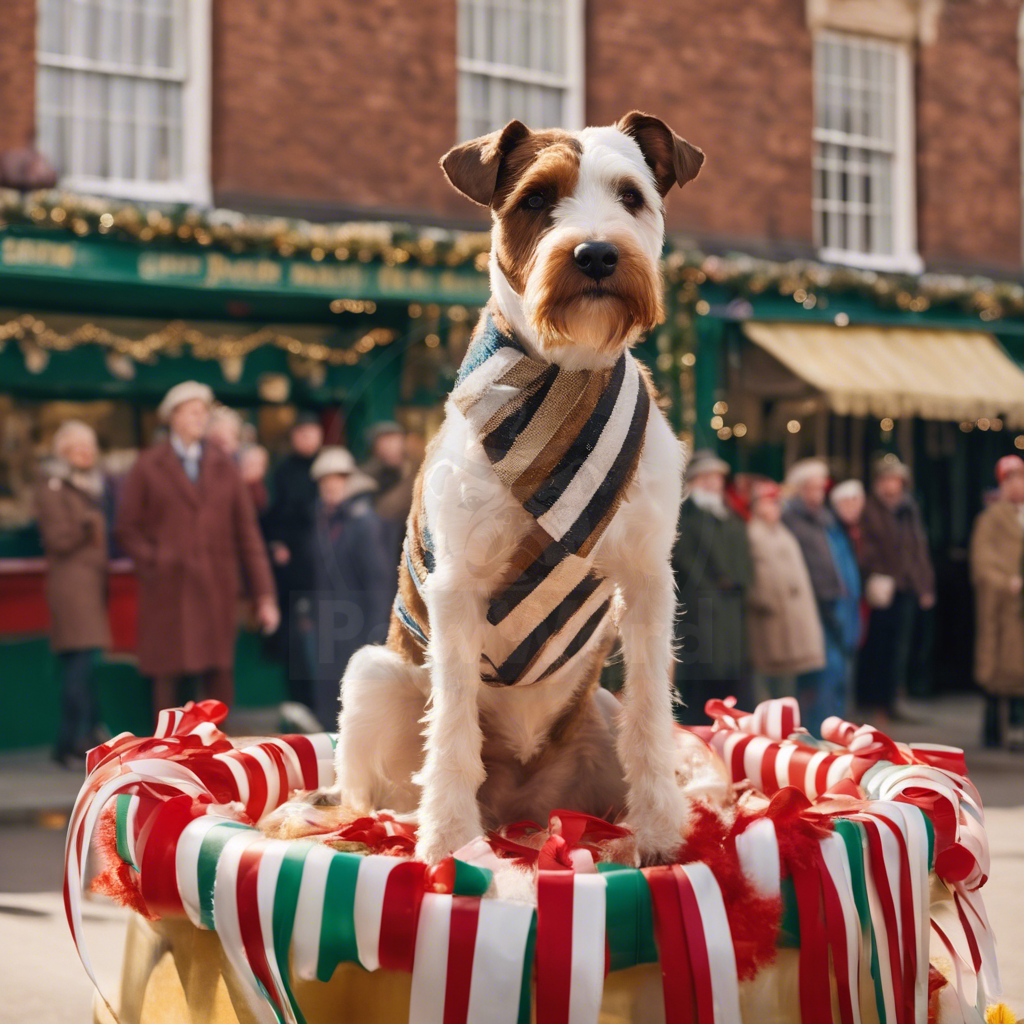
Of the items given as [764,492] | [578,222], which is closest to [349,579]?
[764,492]

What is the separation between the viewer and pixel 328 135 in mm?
9781

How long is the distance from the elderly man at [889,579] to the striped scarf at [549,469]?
7.30 metres

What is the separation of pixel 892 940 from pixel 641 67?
32.2ft

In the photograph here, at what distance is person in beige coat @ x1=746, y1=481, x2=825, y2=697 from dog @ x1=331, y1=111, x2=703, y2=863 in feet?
18.4

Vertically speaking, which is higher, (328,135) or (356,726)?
(328,135)

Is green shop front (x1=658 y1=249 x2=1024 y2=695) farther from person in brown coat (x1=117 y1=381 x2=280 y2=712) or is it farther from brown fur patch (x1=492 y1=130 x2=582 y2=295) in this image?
brown fur patch (x1=492 y1=130 x2=582 y2=295)

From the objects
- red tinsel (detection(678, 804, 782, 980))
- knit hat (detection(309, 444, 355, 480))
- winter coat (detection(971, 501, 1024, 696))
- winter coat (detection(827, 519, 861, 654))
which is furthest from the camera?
winter coat (detection(971, 501, 1024, 696))

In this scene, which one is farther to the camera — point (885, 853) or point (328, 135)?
point (328, 135)

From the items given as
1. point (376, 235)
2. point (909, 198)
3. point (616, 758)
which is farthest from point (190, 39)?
point (616, 758)

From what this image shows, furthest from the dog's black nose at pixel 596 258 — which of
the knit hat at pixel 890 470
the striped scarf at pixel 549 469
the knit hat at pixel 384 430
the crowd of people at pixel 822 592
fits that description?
the knit hat at pixel 890 470

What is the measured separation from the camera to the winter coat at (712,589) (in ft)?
25.5

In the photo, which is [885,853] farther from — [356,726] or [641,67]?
[641,67]

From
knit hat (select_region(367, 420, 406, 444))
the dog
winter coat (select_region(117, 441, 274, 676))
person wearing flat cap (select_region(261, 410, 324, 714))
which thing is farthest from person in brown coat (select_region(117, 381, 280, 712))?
the dog

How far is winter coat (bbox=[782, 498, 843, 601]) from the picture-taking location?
28.1 feet
